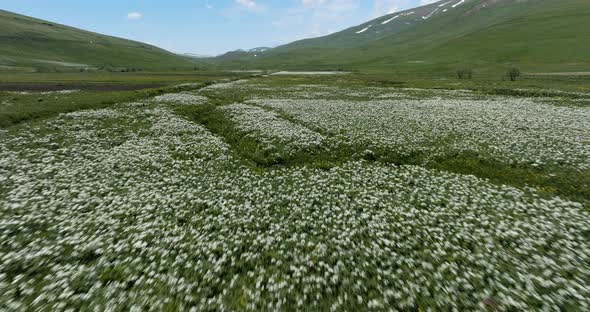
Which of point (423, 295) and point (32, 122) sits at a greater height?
point (32, 122)

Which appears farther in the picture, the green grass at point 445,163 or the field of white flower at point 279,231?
the green grass at point 445,163

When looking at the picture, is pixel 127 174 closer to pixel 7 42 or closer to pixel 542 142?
pixel 542 142

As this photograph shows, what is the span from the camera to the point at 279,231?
11633 millimetres

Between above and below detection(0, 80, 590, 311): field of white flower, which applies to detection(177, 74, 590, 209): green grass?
below

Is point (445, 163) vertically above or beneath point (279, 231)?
beneath

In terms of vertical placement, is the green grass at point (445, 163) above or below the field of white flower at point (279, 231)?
below

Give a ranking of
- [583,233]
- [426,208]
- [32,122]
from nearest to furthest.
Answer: [583,233] → [426,208] → [32,122]

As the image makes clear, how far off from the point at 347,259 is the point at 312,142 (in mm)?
14681

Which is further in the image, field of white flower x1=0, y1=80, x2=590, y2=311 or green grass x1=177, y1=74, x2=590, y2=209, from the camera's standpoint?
green grass x1=177, y1=74, x2=590, y2=209

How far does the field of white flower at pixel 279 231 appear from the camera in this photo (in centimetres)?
827

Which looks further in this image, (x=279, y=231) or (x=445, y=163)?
(x=445, y=163)

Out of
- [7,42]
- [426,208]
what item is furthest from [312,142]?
[7,42]

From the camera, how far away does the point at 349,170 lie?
18594mm

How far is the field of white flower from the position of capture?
827 cm
